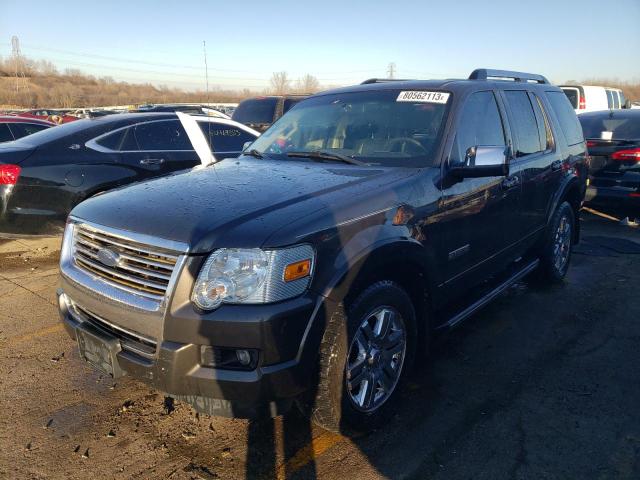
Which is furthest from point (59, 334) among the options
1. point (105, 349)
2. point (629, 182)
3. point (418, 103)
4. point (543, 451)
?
point (629, 182)

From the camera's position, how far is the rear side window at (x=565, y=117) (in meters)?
5.18

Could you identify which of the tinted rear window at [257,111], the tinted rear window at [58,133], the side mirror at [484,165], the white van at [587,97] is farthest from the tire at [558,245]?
the white van at [587,97]

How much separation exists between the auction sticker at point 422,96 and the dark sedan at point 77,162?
3.02m

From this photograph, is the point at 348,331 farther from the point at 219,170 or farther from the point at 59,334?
the point at 59,334

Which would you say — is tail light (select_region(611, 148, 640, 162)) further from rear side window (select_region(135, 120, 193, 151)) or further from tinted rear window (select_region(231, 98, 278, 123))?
tinted rear window (select_region(231, 98, 278, 123))

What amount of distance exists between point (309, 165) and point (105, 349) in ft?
5.67

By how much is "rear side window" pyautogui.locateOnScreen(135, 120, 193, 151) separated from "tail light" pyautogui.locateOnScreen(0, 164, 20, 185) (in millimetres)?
1362

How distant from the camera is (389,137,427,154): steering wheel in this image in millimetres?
3465

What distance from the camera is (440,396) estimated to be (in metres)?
3.34

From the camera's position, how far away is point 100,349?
2627 millimetres

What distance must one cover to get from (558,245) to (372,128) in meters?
2.80

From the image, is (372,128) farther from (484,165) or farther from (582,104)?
(582,104)

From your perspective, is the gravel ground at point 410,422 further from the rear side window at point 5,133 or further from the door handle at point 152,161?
the rear side window at point 5,133

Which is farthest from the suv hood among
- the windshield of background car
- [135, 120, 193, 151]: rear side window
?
[135, 120, 193, 151]: rear side window
